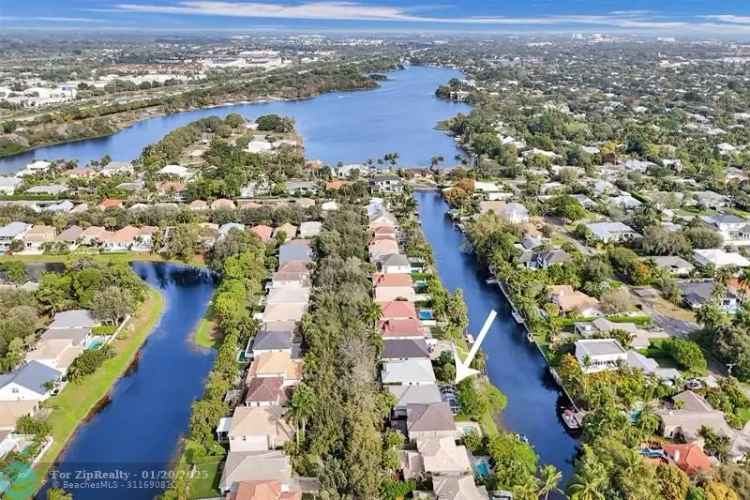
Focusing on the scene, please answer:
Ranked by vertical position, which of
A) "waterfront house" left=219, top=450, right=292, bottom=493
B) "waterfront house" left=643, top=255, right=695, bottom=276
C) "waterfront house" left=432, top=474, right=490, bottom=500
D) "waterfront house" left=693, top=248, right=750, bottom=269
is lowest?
"waterfront house" left=643, top=255, right=695, bottom=276

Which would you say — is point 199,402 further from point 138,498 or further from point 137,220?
point 137,220

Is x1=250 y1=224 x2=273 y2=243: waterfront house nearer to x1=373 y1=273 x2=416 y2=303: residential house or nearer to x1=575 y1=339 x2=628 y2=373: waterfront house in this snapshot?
x1=373 y1=273 x2=416 y2=303: residential house

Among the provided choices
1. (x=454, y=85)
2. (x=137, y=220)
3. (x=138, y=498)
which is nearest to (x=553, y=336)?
(x=138, y=498)

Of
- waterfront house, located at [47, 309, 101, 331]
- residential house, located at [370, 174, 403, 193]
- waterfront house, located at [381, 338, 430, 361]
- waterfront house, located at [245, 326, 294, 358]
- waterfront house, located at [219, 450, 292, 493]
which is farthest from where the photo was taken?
residential house, located at [370, 174, 403, 193]

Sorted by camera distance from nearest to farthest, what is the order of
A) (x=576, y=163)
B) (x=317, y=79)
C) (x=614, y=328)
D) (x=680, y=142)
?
(x=614, y=328) → (x=576, y=163) → (x=680, y=142) → (x=317, y=79)

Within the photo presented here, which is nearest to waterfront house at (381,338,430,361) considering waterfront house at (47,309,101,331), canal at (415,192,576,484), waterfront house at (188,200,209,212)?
canal at (415,192,576,484)

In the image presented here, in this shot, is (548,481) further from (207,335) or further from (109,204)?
(109,204)

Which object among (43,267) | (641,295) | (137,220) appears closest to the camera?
(641,295)

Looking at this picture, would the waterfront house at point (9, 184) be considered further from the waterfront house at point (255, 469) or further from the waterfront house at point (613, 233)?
the waterfront house at point (613, 233)
